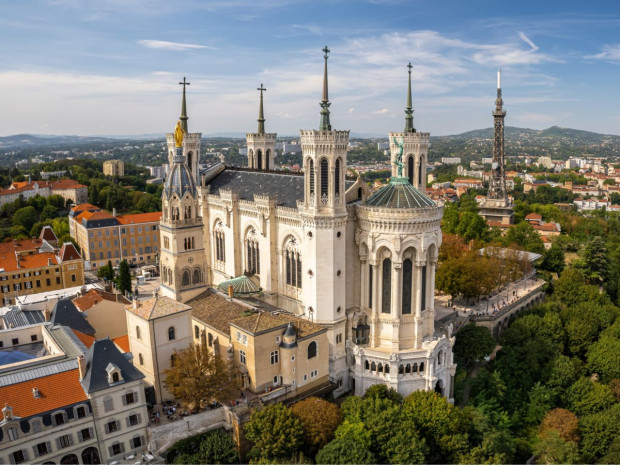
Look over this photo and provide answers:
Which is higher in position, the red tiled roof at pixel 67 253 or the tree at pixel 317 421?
the red tiled roof at pixel 67 253

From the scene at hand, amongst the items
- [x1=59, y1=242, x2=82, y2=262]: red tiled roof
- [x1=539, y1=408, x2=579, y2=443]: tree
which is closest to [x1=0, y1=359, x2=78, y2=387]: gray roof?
[x1=59, y1=242, x2=82, y2=262]: red tiled roof

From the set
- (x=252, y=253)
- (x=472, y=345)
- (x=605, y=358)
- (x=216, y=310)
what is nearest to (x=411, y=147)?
(x=252, y=253)

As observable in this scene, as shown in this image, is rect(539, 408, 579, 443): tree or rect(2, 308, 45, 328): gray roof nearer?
rect(539, 408, 579, 443): tree

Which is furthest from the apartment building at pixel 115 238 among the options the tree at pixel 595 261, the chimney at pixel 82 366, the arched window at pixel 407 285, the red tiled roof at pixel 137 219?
the tree at pixel 595 261

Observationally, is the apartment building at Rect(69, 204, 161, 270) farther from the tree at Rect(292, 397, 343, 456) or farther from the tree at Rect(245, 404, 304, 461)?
the tree at Rect(245, 404, 304, 461)

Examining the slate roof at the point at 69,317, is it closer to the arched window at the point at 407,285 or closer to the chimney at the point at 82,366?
the chimney at the point at 82,366

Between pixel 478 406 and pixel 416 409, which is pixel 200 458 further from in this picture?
pixel 478 406

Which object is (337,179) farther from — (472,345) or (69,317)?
(69,317)
